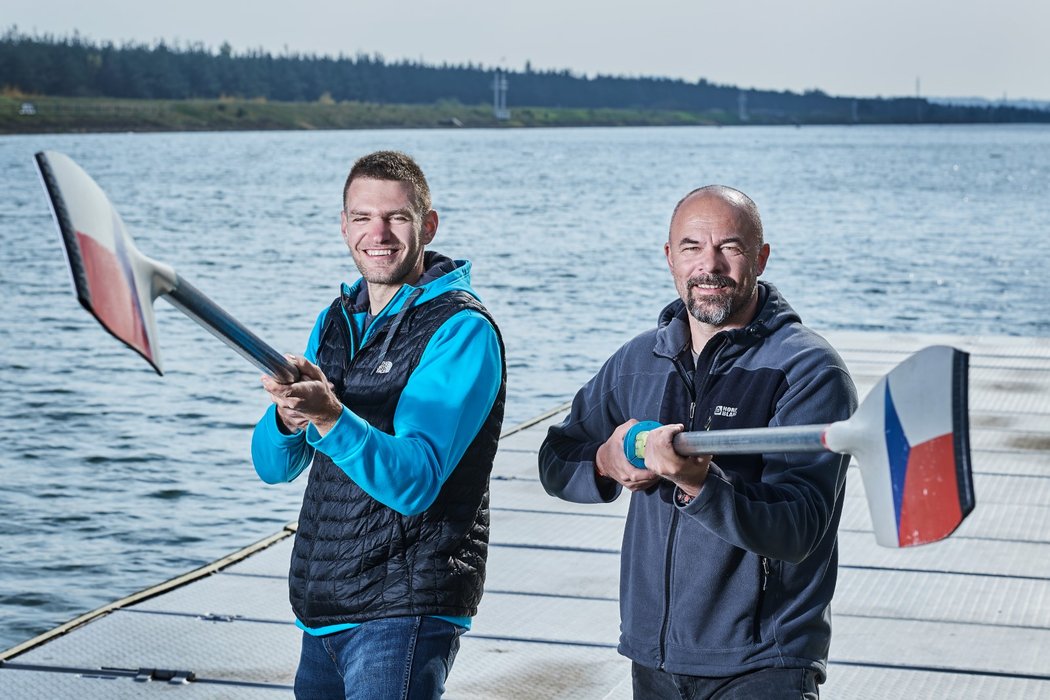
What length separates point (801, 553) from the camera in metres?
2.66

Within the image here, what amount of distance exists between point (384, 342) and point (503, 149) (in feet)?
400

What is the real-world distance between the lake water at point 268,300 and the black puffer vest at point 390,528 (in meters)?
5.72

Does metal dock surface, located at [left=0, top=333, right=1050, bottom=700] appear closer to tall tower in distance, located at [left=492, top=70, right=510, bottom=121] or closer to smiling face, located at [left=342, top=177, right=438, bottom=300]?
smiling face, located at [left=342, top=177, right=438, bottom=300]

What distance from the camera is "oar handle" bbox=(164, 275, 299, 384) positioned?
2164 mm

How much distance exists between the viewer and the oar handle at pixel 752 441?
7.50 ft

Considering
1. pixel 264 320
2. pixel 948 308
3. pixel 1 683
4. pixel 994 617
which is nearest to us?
pixel 1 683

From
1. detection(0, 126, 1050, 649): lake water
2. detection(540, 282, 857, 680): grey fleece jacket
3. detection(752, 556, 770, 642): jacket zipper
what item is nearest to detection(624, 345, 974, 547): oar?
detection(540, 282, 857, 680): grey fleece jacket

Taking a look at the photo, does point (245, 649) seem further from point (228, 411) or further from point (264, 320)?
point (264, 320)

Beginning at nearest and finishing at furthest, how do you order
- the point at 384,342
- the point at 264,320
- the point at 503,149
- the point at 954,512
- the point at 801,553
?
the point at 954,512
the point at 801,553
the point at 384,342
the point at 264,320
the point at 503,149

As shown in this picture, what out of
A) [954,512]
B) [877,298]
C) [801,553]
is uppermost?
[954,512]

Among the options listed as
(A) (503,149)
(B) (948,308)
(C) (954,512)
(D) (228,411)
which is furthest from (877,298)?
(A) (503,149)

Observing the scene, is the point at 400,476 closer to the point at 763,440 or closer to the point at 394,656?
the point at 394,656

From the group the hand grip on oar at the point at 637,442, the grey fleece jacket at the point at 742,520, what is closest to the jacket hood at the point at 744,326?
the grey fleece jacket at the point at 742,520

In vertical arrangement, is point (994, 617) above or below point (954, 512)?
below
